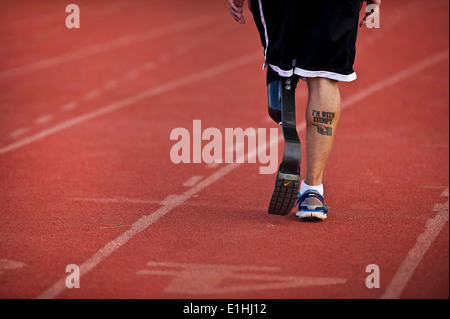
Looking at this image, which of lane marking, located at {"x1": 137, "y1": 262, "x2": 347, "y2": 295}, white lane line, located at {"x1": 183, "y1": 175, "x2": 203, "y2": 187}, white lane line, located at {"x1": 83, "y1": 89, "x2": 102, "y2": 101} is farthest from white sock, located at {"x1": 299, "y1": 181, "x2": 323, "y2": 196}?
white lane line, located at {"x1": 83, "y1": 89, "x2": 102, "y2": 101}

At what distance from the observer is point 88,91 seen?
35.7 ft

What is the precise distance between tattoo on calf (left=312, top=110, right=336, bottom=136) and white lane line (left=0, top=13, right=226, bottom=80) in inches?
342

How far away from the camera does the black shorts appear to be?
4.29m

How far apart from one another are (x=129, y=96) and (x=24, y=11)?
1273 cm

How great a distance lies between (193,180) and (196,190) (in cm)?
34

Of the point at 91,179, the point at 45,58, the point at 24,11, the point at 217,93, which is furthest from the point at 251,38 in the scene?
the point at 91,179

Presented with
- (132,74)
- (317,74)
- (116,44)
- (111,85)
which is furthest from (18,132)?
(116,44)

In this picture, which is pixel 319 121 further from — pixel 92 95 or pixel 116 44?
pixel 116 44

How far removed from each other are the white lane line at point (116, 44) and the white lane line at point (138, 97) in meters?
2.80

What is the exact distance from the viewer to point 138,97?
10406 mm

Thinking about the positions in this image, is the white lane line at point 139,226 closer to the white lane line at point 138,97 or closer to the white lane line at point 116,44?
the white lane line at point 138,97
